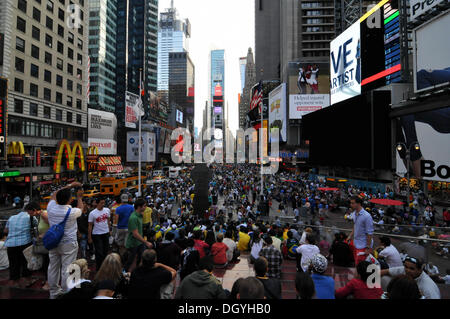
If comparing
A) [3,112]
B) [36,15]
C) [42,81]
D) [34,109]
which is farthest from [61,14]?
[3,112]

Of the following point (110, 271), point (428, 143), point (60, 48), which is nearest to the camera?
point (110, 271)

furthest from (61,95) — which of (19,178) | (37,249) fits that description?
(37,249)

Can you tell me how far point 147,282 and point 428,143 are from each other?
25.2 metres

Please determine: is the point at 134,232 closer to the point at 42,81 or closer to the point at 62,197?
the point at 62,197

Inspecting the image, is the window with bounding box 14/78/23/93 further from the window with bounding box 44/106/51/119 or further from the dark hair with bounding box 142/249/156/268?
the dark hair with bounding box 142/249/156/268

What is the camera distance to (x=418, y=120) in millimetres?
21953

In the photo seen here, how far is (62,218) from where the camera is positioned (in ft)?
13.9

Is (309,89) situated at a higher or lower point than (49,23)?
lower

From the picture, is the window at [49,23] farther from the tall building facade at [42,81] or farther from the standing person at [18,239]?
the standing person at [18,239]

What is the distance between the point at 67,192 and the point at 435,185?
36.7 meters

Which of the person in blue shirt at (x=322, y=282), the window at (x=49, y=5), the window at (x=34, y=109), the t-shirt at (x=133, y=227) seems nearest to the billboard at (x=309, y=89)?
the window at (x=49, y=5)

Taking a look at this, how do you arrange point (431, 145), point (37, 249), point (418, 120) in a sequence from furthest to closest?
point (418, 120), point (431, 145), point (37, 249)

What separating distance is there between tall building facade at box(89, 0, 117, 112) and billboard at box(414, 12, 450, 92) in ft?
216

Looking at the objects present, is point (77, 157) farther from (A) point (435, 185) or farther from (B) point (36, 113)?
(A) point (435, 185)
